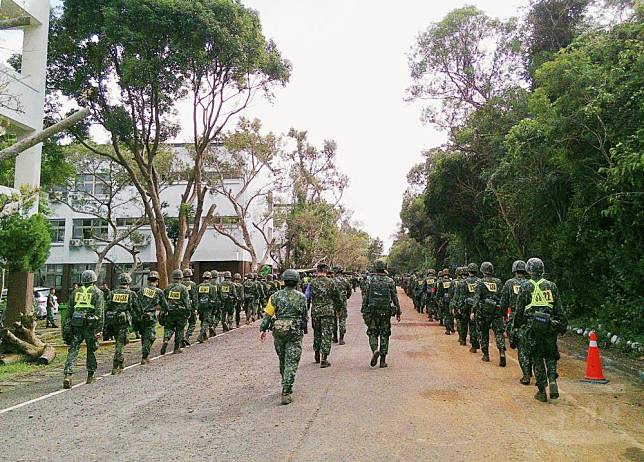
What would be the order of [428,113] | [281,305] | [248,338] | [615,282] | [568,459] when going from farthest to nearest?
[428,113], [248,338], [615,282], [281,305], [568,459]

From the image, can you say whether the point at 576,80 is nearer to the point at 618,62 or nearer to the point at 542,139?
the point at 618,62

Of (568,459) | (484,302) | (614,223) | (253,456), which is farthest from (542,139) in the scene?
(253,456)

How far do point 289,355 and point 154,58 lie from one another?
481 inches

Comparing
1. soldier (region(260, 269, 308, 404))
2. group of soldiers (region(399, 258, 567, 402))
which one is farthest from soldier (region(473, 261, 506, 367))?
soldier (region(260, 269, 308, 404))

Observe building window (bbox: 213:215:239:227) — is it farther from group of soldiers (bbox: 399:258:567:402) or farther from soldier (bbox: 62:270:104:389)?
group of soldiers (bbox: 399:258:567:402)

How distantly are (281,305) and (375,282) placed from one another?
2.90 m

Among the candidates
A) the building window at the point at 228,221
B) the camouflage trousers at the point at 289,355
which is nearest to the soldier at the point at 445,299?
the camouflage trousers at the point at 289,355

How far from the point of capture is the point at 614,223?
12859 mm

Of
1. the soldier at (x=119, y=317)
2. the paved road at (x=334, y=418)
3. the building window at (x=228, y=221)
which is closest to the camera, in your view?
the paved road at (x=334, y=418)

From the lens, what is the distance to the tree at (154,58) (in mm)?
15961

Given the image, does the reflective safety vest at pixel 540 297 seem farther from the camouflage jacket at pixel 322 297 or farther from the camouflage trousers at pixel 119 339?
the camouflage trousers at pixel 119 339

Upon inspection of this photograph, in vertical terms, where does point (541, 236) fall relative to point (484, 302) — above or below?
above

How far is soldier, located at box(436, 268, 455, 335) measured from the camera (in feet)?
54.7

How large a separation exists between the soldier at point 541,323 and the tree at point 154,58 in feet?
41.4
